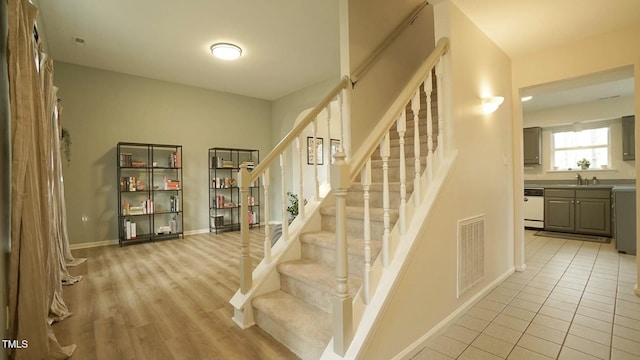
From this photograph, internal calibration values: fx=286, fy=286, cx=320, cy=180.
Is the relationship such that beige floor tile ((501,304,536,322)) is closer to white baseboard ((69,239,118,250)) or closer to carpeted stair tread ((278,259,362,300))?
carpeted stair tread ((278,259,362,300))

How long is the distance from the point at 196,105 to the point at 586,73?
6.00m

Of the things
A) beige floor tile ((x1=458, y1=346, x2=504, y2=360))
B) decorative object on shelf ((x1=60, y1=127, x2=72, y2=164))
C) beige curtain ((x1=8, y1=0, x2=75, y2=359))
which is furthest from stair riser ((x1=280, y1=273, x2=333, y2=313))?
decorative object on shelf ((x1=60, y1=127, x2=72, y2=164))

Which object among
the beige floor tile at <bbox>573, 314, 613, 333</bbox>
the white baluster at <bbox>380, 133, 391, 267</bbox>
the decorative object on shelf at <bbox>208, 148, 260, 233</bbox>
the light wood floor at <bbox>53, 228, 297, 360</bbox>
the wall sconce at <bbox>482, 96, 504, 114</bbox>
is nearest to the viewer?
the white baluster at <bbox>380, 133, 391, 267</bbox>

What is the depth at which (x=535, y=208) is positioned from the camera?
5.84 m

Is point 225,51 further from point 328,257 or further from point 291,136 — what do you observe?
point 328,257

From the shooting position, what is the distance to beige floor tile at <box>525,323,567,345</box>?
1968 millimetres

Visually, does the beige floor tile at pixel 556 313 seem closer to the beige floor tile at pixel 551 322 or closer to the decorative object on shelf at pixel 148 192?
the beige floor tile at pixel 551 322

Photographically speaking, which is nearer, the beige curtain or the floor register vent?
the beige curtain

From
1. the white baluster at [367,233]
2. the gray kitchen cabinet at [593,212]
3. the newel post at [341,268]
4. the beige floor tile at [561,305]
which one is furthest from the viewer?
the gray kitchen cabinet at [593,212]

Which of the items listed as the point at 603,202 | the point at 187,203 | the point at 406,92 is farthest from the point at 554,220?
the point at 187,203

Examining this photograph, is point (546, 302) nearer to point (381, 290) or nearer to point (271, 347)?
point (381, 290)

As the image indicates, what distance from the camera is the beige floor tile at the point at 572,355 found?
Result: 5.79 feet

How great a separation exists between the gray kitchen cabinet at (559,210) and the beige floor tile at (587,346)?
4.49 meters

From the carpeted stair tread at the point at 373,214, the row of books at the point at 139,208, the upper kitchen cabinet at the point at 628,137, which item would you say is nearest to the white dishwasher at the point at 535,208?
the upper kitchen cabinet at the point at 628,137
